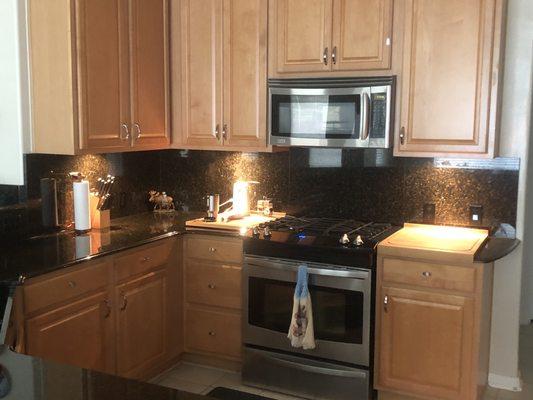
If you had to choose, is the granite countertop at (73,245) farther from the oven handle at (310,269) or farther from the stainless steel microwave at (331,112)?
the stainless steel microwave at (331,112)

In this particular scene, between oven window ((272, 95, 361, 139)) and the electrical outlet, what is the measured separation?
824 millimetres

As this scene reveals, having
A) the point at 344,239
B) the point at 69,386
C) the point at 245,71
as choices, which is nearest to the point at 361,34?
the point at 245,71

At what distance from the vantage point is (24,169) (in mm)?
3328

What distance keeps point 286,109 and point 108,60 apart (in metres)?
1.06

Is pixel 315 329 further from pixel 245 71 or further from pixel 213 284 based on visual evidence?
pixel 245 71

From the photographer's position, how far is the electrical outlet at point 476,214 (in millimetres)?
3562

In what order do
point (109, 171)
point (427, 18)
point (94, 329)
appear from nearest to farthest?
point (94, 329) → point (427, 18) → point (109, 171)

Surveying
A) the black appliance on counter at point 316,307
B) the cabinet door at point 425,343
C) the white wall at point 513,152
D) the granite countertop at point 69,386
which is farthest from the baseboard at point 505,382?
the granite countertop at point 69,386

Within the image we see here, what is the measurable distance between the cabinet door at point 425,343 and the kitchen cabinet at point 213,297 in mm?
904

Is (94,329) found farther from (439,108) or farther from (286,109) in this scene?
(439,108)

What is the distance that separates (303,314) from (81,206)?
1.40 meters

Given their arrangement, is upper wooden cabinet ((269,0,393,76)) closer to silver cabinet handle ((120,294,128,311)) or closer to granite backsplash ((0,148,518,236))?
granite backsplash ((0,148,518,236))

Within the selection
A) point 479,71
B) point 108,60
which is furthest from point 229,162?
point 479,71

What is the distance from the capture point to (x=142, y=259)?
338 cm
